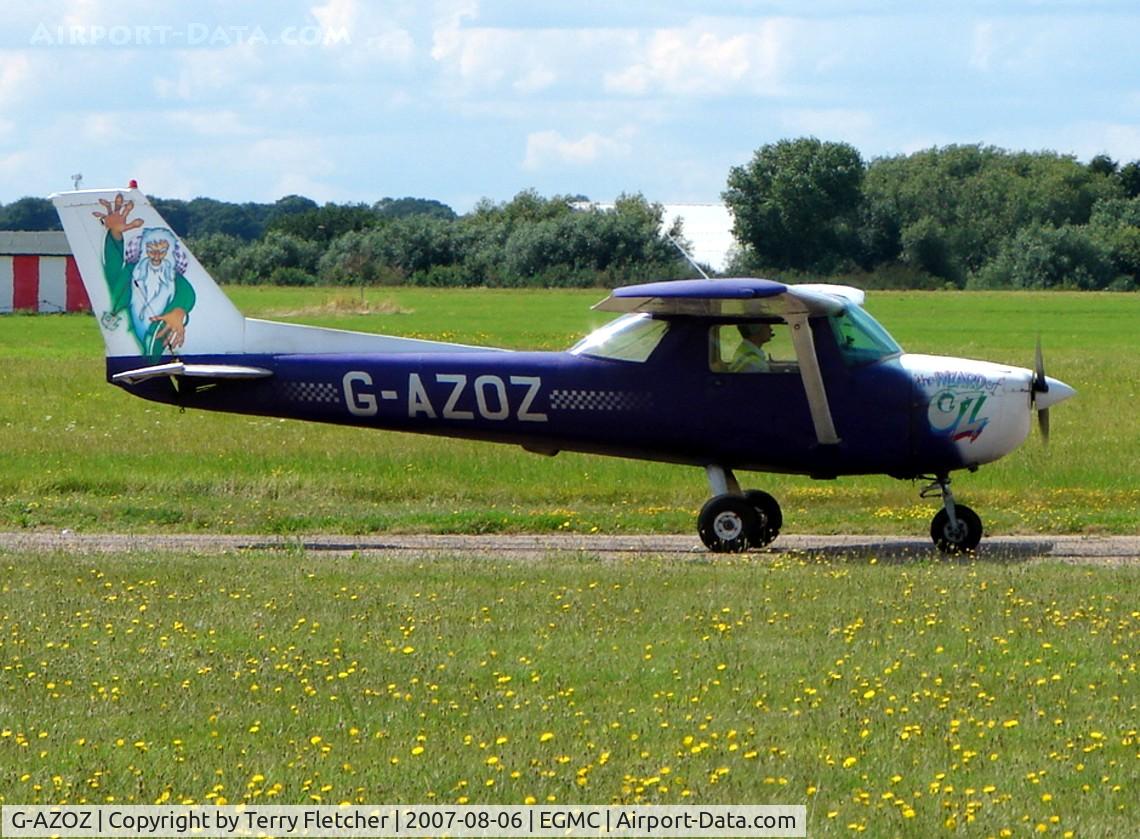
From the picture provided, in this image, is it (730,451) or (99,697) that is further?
(730,451)

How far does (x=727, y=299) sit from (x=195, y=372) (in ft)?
14.9

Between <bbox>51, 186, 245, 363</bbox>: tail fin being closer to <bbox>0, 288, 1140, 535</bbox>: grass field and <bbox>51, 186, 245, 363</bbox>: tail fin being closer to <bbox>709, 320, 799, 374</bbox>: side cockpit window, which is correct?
<bbox>0, 288, 1140, 535</bbox>: grass field

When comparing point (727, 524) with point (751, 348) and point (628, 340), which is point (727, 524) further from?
point (628, 340)

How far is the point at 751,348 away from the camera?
44.9ft

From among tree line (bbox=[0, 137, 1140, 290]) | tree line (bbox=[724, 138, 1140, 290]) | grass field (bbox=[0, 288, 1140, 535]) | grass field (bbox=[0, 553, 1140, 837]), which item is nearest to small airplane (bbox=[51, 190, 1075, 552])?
grass field (bbox=[0, 288, 1140, 535])

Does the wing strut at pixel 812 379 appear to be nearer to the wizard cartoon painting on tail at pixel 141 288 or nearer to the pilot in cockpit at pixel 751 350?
the pilot in cockpit at pixel 751 350

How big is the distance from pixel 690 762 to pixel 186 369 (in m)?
8.25

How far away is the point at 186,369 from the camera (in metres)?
14.1

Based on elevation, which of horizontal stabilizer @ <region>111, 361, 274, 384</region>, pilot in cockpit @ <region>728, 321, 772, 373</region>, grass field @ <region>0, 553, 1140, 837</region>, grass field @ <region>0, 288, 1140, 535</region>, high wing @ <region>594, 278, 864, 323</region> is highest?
high wing @ <region>594, 278, 864, 323</region>

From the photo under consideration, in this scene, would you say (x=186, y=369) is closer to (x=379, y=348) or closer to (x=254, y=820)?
(x=379, y=348)

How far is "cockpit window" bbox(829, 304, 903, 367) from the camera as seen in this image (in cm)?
1352

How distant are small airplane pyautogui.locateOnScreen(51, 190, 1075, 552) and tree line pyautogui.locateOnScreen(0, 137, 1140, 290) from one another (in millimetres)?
53400

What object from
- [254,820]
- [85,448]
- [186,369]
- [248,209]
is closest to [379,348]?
[186,369]

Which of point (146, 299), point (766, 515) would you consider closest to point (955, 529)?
point (766, 515)
